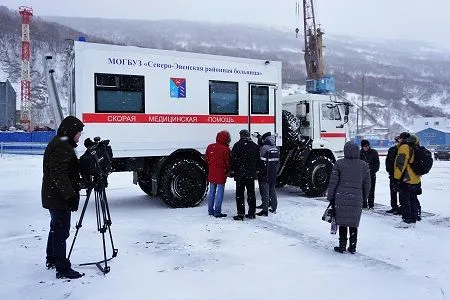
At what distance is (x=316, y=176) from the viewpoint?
10.9 metres

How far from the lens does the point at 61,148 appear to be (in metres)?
4.68

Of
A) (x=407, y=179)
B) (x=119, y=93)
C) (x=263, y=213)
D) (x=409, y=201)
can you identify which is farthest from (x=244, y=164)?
(x=409, y=201)

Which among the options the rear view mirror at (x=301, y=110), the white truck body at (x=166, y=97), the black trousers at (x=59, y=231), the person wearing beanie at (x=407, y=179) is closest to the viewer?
the black trousers at (x=59, y=231)

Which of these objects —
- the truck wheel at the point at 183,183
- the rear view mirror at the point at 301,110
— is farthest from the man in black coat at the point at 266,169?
the rear view mirror at the point at 301,110

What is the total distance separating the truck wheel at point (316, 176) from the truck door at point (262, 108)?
1434 millimetres

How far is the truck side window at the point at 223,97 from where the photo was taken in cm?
949

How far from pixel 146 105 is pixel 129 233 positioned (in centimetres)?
286

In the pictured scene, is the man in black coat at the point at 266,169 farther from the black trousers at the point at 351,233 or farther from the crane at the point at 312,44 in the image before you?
the crane at the point at 312,44

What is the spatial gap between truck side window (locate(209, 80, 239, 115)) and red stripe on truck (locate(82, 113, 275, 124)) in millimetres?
142

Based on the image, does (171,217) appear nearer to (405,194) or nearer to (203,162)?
(203,162)

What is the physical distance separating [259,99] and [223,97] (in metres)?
1.01

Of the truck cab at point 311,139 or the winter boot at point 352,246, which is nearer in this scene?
the winter boot at point 352,246

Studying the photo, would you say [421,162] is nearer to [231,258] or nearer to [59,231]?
[231,258]

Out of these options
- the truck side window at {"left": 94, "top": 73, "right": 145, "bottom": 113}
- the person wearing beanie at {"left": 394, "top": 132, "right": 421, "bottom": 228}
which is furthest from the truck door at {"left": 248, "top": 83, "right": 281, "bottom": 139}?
the person wearing beanie at {"left": 394, "top": 132, "right": 421, "bottom": 228}
